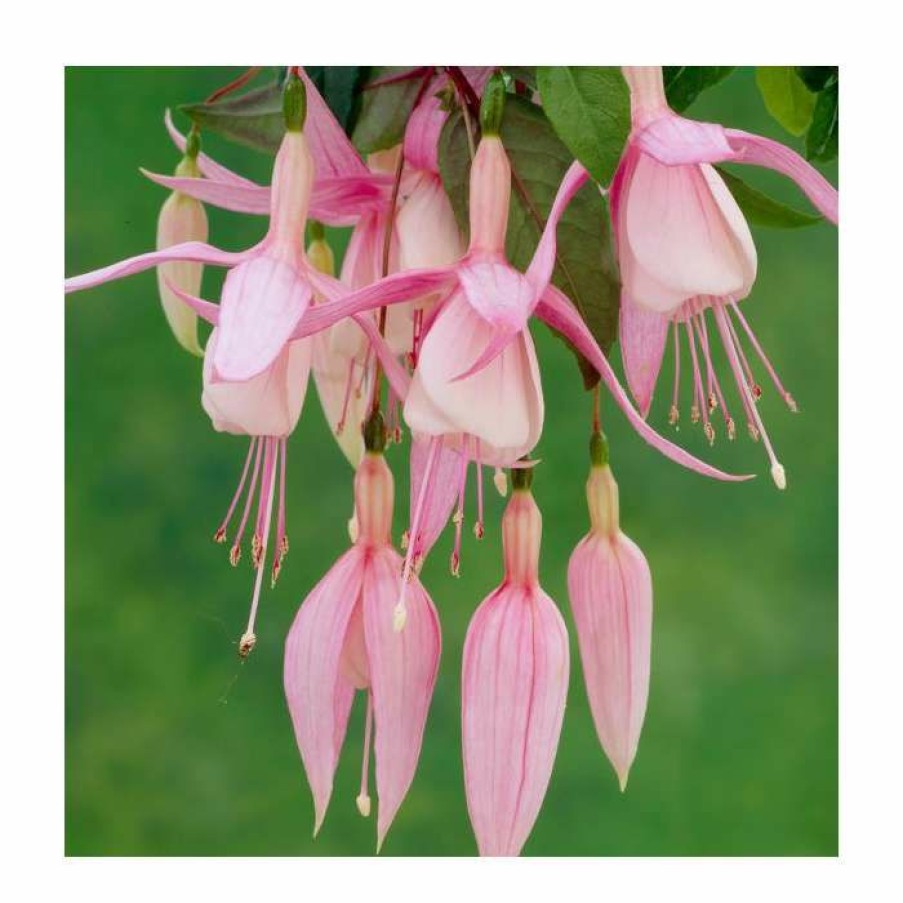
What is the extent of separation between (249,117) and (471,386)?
19 cm

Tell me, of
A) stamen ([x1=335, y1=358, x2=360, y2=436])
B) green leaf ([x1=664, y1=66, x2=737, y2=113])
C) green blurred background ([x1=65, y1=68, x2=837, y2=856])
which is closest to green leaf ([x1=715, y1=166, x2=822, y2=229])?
green leaf ([x1=664, y1=66, x2=737, y2=113])

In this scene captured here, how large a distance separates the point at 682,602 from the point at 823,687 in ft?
0.52

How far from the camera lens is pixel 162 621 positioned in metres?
1.24

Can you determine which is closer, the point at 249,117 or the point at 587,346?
the point at 587,346

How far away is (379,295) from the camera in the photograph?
0.39 meters

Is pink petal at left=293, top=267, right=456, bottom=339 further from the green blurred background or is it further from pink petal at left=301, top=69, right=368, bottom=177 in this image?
the green blurred background

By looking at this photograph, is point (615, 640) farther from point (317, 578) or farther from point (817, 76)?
point (317, 578)

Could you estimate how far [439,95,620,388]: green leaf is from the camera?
43 centimetres

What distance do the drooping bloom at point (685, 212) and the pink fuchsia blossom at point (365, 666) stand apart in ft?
0.40

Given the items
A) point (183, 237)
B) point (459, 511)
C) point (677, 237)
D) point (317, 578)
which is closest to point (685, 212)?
point (677, 237)

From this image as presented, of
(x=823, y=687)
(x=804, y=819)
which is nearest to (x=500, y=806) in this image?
(x=804, y=819)

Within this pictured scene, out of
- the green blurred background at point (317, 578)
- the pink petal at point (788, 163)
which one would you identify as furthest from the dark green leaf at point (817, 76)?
the green blurred background at point (317, 578)
